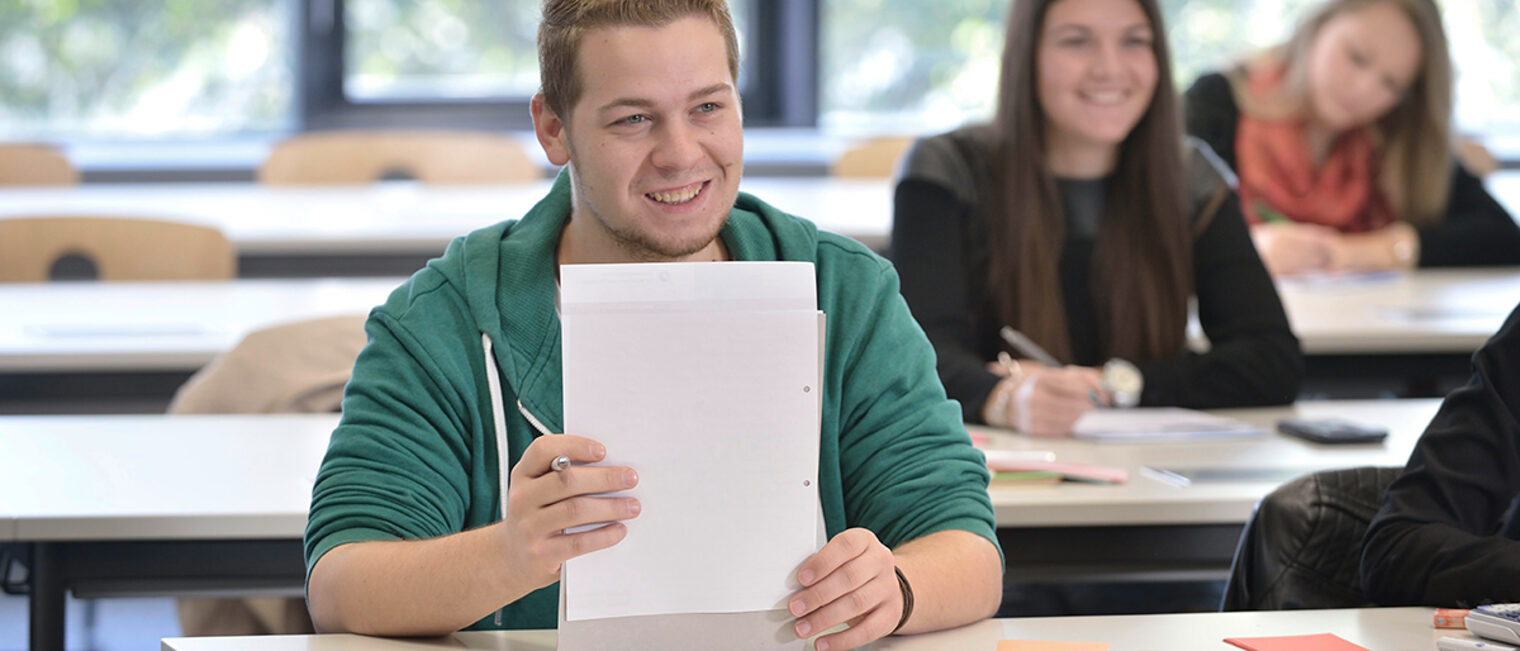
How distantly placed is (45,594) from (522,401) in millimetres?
693

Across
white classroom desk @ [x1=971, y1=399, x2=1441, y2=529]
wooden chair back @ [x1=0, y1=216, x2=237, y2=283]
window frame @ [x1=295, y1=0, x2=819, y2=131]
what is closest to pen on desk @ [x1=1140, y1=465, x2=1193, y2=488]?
white classroom desk @ [x1=971, y1=399, x2=1441, y2=529]

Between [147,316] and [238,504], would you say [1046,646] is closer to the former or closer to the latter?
[238,504]

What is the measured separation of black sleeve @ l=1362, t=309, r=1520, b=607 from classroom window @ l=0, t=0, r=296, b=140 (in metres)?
4.60

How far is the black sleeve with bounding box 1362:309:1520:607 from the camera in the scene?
1.52 meters

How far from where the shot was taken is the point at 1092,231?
8.62 ft

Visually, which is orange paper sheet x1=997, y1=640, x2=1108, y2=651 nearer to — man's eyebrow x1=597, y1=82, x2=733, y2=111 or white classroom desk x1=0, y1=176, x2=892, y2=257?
man's eyebrow x1=597, y1=82, x2=733, y2=111

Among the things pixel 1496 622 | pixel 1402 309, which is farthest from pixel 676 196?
pixel 1402 309

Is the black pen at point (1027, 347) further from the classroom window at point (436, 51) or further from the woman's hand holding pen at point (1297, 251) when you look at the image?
the classroom window at point (436, 51)

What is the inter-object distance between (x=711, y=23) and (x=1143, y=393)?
51.4 inches

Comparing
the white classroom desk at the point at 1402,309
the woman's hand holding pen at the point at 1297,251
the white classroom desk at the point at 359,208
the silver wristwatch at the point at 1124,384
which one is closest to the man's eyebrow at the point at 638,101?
the silver wristwatch at the point at 1124,384

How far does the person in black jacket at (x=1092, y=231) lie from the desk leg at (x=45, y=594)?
1300mm

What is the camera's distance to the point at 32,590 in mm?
1776

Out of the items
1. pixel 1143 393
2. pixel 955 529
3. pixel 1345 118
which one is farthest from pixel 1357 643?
pixel 1345 118

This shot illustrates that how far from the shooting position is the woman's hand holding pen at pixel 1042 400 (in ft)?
7.37
